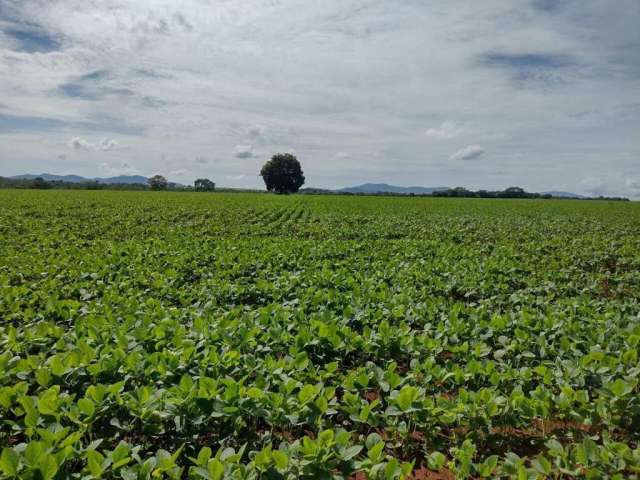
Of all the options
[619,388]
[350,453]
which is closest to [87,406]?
[350,453]

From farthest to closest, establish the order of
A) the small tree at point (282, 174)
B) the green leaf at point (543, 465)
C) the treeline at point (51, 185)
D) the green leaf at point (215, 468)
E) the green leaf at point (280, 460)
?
the small tree at point (282, 174) → the treeline at point (51, 185) → the green leaf at point (543, 465) → the green leaf at point (280, 460) → the green leaf at point (215, 468)

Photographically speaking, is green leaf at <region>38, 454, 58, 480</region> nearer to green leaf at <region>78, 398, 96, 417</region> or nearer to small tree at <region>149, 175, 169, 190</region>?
green leaf at <region>78, 398, 96, 417</region>

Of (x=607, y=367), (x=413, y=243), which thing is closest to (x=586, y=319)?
(x=607, y=367)

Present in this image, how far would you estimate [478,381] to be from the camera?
3.95 metres

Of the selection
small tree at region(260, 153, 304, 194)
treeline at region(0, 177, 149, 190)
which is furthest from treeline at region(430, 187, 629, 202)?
treeline at region(0, 177, 149, 190)

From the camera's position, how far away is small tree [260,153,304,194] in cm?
10219

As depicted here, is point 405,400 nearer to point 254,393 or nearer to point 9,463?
point 254,393

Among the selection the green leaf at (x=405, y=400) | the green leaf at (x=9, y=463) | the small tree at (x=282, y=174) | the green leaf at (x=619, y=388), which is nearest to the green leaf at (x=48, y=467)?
the green leaf at (x=9, y=463)

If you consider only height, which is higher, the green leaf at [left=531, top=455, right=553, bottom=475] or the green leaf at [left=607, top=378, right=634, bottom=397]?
the green leaf at [left=607, top=378, right=634, bottom=397]

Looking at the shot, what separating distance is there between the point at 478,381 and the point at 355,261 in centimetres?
731

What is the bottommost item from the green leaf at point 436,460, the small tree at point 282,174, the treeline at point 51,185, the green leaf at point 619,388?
the green leaf at point 436,460

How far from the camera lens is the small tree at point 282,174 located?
335ft

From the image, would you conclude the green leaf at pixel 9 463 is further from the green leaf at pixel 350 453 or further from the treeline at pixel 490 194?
the treeline at pixel 490 194

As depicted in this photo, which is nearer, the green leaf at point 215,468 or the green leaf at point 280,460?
the green leaf at point 215,468
